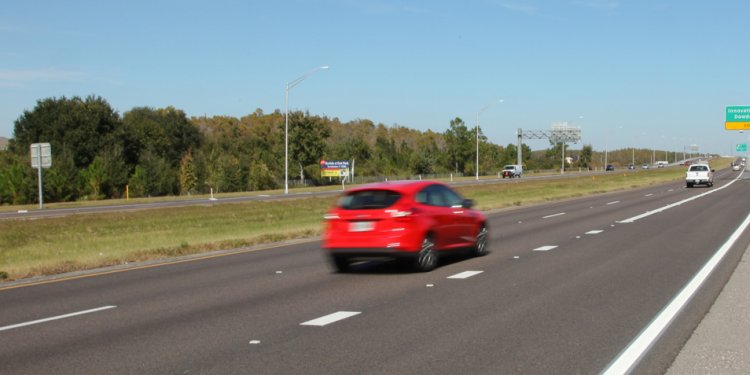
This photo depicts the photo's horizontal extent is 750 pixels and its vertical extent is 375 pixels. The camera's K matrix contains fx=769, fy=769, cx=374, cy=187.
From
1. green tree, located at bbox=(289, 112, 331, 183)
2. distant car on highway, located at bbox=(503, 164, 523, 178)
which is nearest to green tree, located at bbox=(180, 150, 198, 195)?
green tree, located at bbox=(289, 112, 331, 183)

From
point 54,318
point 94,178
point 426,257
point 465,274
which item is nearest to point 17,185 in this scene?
point 94,178

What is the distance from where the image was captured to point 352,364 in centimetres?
676

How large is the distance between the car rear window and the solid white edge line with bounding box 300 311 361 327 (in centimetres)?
388

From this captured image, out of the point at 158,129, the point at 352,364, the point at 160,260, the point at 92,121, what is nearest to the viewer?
the point at 352,364

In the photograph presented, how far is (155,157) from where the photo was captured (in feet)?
290

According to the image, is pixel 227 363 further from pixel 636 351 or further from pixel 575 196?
pixel 575 196

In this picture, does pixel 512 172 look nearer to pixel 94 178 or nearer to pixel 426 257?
pixel 94 178

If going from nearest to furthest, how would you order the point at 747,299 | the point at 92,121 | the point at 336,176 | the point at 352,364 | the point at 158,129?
the point at 352,364 < the point at 747,299 < the point at 92,121 < the point at 336,176 < the point at 158,129

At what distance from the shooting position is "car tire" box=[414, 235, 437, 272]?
42.9 feet

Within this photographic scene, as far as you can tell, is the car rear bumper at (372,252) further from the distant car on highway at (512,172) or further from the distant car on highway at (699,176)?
the distant car on highway at (512,172)

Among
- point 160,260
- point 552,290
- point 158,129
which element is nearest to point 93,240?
point 160,260

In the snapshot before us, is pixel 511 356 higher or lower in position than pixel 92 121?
lower

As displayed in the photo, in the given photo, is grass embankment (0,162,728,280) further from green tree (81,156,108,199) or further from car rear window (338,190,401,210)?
green tree (81,156,108,199)

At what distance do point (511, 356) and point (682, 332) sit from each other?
215cm
